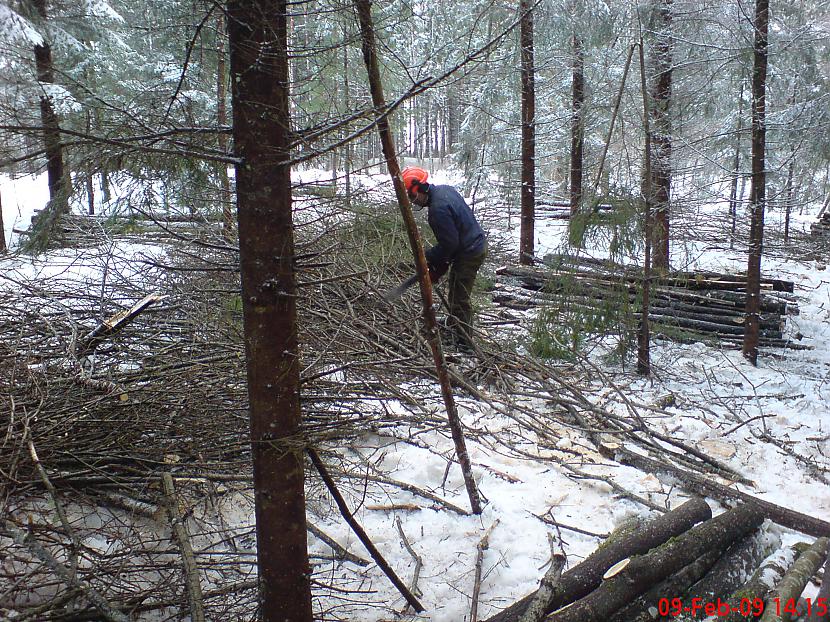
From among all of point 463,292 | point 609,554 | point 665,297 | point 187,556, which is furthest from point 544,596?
point 665,297

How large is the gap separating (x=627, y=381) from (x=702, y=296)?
360cm

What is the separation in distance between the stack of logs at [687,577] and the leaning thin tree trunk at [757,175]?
5.83m

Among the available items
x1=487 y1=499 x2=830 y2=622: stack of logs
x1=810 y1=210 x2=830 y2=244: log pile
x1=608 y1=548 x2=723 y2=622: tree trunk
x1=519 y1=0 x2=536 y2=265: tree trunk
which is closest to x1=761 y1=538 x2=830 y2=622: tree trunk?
x1=487 y1=499 x2=830 y2=622: stack of logs

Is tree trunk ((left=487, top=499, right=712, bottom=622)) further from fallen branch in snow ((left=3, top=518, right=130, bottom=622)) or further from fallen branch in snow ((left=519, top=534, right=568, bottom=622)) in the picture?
fallen branch in snow ((left=3, top=518, right=130, bottom=622))

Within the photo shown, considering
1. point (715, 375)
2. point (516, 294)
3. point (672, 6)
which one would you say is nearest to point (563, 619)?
point (715, 375)

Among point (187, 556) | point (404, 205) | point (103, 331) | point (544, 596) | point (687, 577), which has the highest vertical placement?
point (404, 205)

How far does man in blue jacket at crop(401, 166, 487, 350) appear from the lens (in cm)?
589

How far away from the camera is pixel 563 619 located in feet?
8.84

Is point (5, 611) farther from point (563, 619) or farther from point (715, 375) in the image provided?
point (715, 375)

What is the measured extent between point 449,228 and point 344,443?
2454 millimetres

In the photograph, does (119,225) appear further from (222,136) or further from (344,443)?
(344,443)

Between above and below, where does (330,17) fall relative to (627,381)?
above

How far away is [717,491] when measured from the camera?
4.31 meters

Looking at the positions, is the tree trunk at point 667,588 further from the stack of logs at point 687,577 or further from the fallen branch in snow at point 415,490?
the fallen branch in snow at point 415,490
